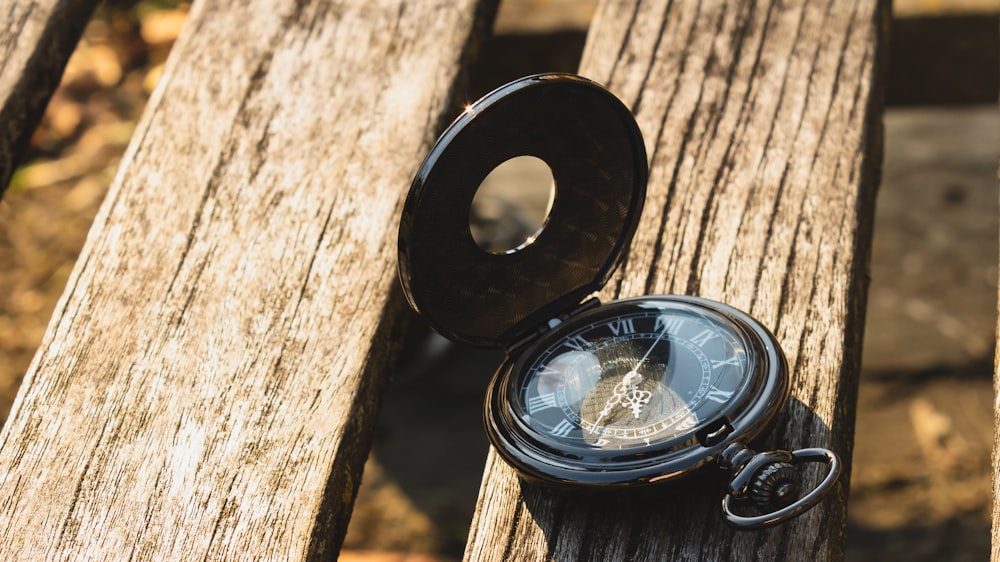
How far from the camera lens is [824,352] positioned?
1.65 metres

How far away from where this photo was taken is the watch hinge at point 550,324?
1649 millimetres

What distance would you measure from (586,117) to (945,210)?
2.99 metres

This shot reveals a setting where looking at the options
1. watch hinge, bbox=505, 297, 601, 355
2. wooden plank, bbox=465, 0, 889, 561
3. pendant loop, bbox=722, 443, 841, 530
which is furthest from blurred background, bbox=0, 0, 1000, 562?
pendant loop, bbox=722, 443, 841, 530

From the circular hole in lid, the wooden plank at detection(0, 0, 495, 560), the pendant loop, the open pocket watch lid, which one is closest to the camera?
the pendant loop

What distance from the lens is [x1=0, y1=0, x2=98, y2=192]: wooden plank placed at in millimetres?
2029

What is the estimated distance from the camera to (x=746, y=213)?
1872 millimetres

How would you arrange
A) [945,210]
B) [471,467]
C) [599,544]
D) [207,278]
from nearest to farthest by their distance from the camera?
[599,544], [207,278], [471,467], [945,210]

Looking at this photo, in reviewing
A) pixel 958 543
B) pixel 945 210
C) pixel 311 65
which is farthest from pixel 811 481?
pixel 945 210

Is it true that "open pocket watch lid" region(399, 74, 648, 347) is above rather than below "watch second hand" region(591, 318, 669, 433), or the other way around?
above

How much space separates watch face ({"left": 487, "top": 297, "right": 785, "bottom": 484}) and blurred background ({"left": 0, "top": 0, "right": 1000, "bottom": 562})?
127 centimetres

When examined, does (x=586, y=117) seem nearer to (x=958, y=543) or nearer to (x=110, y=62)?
(x=958, y=543)

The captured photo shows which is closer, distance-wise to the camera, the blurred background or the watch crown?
the watch crown

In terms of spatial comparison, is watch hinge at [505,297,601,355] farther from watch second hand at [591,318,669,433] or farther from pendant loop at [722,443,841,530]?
pendant loop at [722,443,841,530]

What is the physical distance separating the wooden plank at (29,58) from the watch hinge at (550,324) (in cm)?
113
